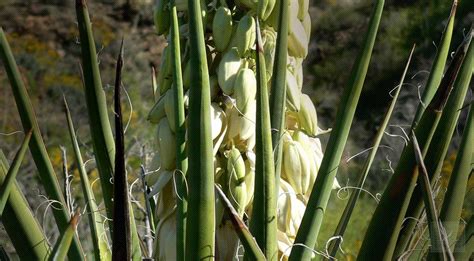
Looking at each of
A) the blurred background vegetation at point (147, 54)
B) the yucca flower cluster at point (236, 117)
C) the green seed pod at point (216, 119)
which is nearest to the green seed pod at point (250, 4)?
the yucca flower cluster at point (236, 117)

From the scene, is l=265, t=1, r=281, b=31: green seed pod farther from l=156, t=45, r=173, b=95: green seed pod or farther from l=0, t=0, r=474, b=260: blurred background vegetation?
l=0, t=0, r=474, b=260: blurred background vegetation

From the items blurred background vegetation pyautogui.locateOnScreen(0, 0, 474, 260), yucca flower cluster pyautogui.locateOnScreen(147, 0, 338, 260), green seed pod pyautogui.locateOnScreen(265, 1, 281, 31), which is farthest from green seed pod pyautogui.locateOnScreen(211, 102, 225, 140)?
blurred background vegetation pyautogui.locateOnScreen(0, 0, 474, 260)

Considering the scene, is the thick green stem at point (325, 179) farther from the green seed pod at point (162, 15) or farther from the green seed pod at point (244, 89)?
the green seed pod at point (162, 15)

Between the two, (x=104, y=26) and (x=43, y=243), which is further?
(x=104, y=26)

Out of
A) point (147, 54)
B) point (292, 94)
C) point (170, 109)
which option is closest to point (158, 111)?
point (170, 109)

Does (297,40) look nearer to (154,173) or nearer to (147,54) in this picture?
(154,173)

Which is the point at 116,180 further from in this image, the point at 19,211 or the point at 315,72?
the point at 315,72

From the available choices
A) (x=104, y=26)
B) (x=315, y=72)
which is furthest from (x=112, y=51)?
(x=315, y=72)
